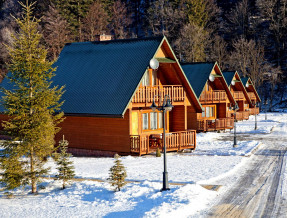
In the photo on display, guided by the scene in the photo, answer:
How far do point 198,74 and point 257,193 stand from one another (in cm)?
2445

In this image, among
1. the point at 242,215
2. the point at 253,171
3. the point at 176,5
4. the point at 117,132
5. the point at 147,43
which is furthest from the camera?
the point at 176,5

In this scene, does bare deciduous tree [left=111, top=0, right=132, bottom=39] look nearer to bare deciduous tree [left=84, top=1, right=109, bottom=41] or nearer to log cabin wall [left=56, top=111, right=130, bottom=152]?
bare deciduous tree [left=84, top=1, right=109, bottom=41]

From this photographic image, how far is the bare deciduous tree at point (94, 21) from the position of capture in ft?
208

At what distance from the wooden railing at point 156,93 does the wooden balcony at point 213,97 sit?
38.5 feet

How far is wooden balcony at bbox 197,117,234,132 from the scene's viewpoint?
35.1 meters

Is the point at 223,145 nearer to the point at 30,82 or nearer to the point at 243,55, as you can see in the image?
the point at 30,82

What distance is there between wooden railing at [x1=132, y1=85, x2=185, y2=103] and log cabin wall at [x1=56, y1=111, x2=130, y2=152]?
1.27m

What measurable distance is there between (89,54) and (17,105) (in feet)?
43.2

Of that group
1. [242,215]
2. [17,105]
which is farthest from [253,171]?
[17,105]

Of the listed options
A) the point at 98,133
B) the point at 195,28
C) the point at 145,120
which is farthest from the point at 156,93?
the point at 195,28

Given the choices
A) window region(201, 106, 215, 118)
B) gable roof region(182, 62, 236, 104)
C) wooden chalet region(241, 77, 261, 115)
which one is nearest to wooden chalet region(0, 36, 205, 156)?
gable roof region(182, 62, 236, 104)

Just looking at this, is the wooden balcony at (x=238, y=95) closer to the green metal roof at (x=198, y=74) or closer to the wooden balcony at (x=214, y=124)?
the wooden balcony at (x=214, y=124)

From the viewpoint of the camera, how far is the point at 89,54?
26.3 m

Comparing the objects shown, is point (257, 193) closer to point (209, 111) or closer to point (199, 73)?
point (199, 73)
